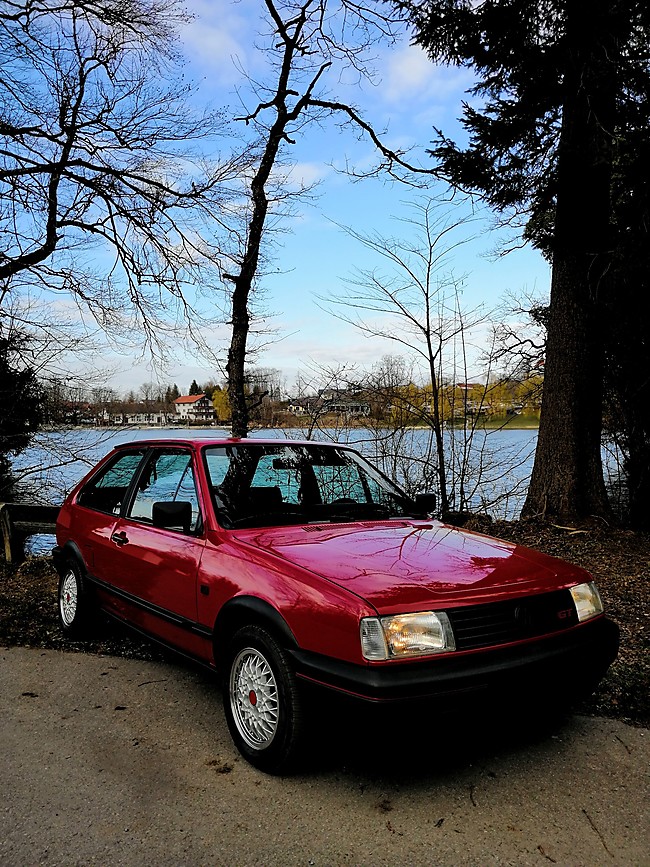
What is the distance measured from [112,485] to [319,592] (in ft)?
9.49

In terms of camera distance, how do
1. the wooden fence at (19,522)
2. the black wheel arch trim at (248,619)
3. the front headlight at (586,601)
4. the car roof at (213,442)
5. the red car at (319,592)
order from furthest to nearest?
the wooden fence at (19,522), the car roof at (213,442), the front headlight at (586,601), the black wheel arch trim at (248,619), the red car at (319,592)

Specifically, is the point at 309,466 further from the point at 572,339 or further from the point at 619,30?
the point at 619,30

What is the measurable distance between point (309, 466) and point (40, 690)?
2279 mm

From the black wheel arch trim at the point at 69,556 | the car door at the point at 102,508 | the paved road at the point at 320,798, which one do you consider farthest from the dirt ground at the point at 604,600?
the car door at the point at 102,508

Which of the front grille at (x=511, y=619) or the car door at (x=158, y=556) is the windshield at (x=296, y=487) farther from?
the front grille at (x=511, y=619)

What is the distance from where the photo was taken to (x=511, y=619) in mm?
3041

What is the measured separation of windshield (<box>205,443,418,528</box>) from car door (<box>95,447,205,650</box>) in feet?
0.63

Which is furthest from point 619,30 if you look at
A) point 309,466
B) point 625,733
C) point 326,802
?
point 326,802

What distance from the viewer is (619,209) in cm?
925

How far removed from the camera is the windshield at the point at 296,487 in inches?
159

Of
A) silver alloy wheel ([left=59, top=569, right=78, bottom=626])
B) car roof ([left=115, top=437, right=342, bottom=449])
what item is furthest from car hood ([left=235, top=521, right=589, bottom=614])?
silver alloy wheel ([left=59, top=569, right=78, bottom=626])

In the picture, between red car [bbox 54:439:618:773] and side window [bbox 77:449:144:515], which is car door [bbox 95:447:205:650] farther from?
side window [bbox 77:449:144:515]

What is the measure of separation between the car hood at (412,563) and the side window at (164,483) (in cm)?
71

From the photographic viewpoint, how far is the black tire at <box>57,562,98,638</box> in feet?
17.2
